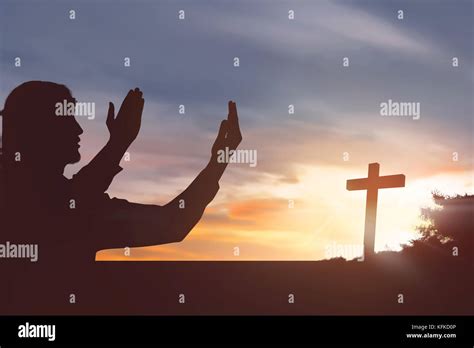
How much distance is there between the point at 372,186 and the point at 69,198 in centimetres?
584

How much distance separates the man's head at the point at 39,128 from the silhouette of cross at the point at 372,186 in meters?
5.23

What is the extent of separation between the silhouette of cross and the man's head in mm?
5226

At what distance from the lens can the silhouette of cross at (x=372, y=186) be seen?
1127 centimetres

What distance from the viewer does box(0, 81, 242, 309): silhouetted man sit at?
27.9ft

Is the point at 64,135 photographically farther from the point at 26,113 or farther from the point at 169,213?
the point at 169,213

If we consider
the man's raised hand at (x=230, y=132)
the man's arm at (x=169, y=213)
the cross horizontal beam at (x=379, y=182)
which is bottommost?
the man's arm at (x=169, y=213)

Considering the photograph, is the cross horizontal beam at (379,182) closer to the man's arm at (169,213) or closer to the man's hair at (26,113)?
the man's arm at (169,213)

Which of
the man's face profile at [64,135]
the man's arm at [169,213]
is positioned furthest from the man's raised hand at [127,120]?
the man's arm at [169,213]

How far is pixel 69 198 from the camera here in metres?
8.56

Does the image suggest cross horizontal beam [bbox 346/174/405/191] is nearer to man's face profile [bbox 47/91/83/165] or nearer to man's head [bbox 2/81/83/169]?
man's face profile [bbox 47/91/83/165]

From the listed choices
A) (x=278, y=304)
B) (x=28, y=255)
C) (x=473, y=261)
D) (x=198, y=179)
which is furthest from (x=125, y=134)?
(x=473, y=261)

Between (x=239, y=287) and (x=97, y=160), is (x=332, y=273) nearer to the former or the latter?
(x=239, y=287)

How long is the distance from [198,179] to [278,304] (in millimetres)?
2252

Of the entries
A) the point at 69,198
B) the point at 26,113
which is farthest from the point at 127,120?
the point at 26,113
